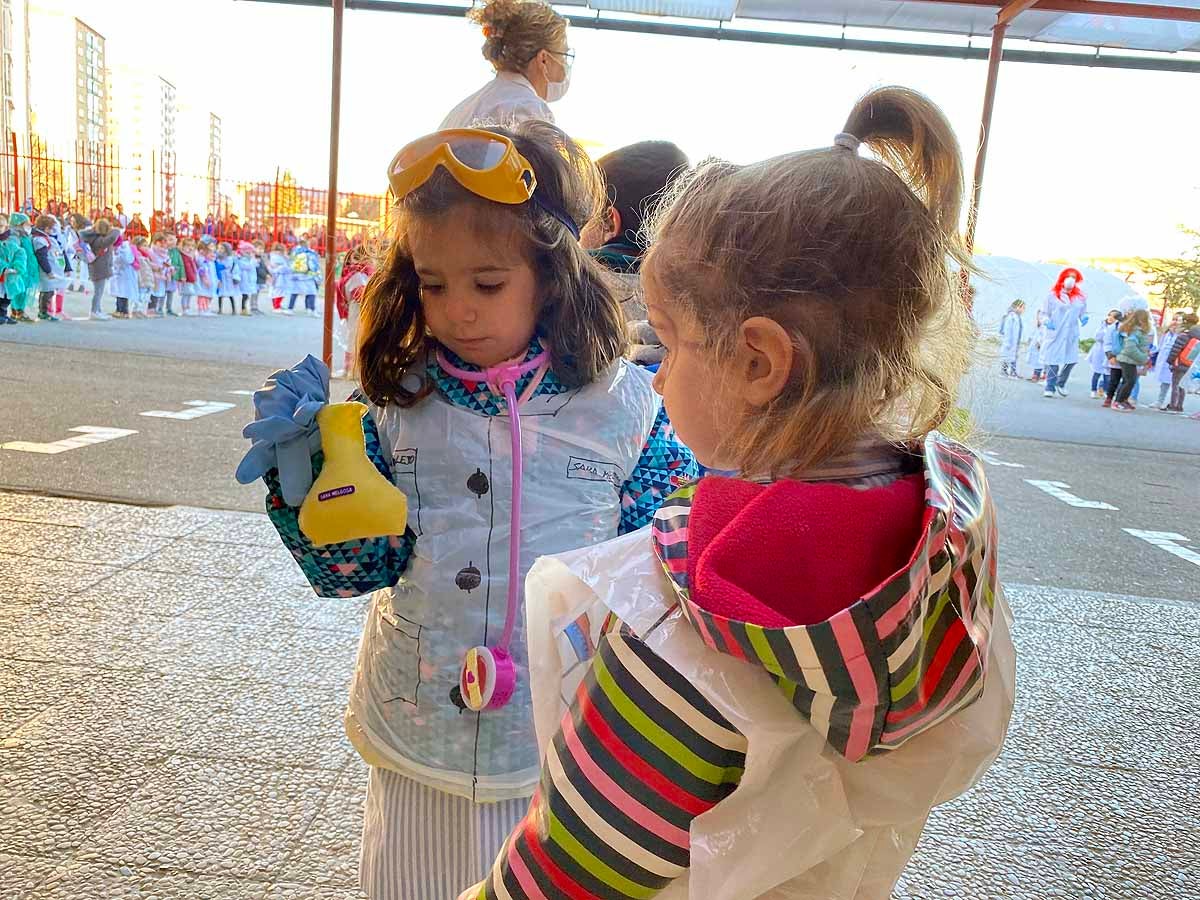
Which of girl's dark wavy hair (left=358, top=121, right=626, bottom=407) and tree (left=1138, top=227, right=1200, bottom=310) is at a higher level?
tree (left=1138, top=227, right=1200, bottom=310)

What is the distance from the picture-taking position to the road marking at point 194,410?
6473 millimetres

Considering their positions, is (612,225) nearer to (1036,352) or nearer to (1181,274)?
(1036,352)

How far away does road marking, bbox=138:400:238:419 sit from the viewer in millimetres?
6473

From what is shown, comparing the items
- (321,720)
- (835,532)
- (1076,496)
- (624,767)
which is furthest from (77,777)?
(1076,496)

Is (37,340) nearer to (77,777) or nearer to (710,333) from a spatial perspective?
(77,777)

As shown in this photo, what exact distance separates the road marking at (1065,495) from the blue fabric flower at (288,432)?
19.6 ft

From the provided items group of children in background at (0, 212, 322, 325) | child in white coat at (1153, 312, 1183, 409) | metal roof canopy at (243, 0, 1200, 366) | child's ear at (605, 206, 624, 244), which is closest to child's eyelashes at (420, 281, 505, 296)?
child's ear at (605, 206, 624, 244)

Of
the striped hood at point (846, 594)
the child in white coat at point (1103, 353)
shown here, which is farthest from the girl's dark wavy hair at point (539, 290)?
the child in white coat at point (1103, 353)

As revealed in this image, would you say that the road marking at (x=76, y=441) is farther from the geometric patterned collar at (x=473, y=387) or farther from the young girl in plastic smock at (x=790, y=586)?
the young girl in plastic smock at (x=790, y=586)

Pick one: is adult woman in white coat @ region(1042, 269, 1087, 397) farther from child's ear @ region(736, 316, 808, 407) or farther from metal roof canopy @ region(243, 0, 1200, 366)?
child's ear @ region(736, 316, 808, 407)

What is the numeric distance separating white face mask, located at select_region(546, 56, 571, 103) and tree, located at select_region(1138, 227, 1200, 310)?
104ft

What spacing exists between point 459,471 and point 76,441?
189 inches

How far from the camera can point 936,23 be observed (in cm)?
539

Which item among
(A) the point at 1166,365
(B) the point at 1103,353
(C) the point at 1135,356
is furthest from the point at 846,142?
(A) the point at 1166,365
